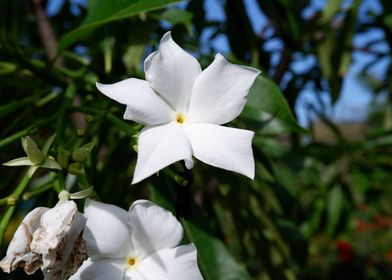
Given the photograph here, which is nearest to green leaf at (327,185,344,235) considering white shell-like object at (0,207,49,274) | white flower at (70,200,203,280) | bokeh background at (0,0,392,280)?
bokeh background at (0,0,392,280)

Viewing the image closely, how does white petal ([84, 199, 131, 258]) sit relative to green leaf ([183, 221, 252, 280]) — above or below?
above

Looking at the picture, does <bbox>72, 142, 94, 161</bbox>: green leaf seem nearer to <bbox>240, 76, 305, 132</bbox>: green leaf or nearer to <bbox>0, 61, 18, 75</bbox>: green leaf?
<bbox>240, 76, 305, 132</bbox>: green leaf

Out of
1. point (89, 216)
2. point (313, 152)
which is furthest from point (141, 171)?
point (313, 152)

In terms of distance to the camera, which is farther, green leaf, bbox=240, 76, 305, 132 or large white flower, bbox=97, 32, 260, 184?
green leaf, bbox=240, 76, 305, 132

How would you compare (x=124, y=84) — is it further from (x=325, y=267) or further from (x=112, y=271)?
(x=325, y=267)

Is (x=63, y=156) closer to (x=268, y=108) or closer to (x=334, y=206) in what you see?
(x=268, y=108)

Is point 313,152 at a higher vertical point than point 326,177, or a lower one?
higher

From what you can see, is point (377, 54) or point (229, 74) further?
point (377, 54)
